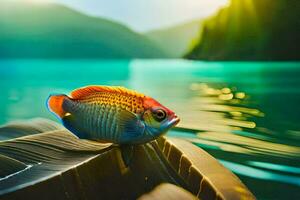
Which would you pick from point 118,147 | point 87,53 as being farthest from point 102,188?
point 87,53

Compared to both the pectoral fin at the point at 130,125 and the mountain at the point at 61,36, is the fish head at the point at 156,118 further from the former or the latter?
the mountain at the point at 61,36

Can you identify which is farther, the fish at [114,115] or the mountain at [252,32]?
the mountain at [252,32]

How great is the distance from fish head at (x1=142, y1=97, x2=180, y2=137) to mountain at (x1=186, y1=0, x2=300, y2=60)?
29560 millimetres

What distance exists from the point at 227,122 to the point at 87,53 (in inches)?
1961

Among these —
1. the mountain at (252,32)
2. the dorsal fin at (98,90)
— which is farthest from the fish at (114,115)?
the mountain at (252,32)

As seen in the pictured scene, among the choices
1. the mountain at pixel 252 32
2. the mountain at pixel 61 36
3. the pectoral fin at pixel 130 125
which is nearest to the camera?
the pectoral fin at pixel 130 125

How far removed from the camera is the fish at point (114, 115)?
106 centimetres

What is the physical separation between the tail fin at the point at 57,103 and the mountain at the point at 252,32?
29588mm

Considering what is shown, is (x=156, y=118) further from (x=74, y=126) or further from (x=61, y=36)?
(x=61, y=36)

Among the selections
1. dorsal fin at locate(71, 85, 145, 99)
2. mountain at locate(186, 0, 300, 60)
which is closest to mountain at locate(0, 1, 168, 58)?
mountain at locate(186, 0, 300, 60)

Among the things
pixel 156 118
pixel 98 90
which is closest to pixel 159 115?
pixel 156 118

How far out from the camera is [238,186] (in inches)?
45.9

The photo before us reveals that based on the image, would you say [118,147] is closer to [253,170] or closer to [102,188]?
[102,188]

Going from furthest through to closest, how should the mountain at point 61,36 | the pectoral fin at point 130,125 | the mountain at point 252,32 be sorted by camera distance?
1. the mountain at point 61,36
2. the mountain at point 252,32
3. the pectoral fin at point 130,125
